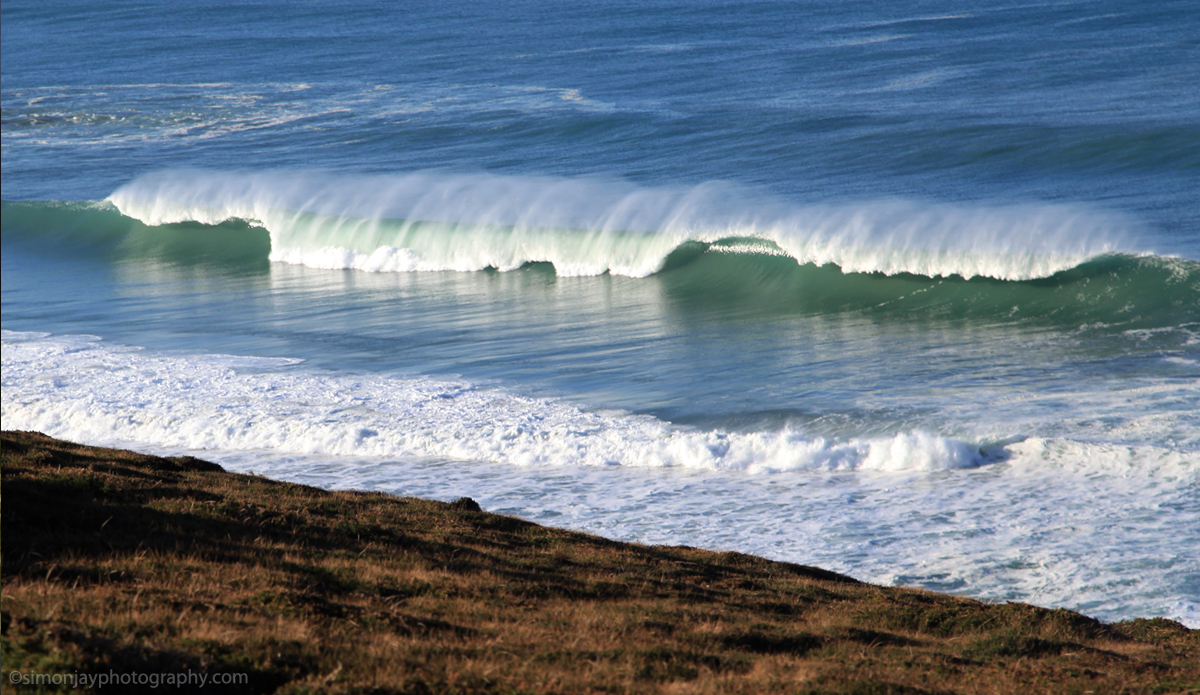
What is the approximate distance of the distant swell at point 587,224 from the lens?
919 inches

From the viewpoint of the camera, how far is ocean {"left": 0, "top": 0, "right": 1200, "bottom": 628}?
1255 centimetres

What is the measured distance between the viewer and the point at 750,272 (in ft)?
81.7

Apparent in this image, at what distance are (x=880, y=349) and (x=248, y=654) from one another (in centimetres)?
1544

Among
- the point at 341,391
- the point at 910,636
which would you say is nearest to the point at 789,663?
the point at 910,636

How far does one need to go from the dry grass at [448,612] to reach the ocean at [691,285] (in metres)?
2.42

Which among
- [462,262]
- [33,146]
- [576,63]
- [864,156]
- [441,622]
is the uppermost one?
[576,63]

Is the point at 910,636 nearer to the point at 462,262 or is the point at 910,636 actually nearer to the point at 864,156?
the point at 462,262

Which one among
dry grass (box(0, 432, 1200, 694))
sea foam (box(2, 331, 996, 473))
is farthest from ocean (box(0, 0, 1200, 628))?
dry grass (box(0, 432, 1200, 694))

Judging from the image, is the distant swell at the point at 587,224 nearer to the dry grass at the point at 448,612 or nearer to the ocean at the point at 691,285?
the ocean at the point at 691,285

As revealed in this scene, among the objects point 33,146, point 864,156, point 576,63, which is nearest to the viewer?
point 864,156

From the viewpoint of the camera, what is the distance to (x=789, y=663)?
6.04m

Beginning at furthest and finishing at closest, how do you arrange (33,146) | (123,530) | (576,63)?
(576,63)
(33,146)
(123,530)

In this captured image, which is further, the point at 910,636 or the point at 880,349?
the point at 880,349

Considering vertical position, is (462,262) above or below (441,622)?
above
